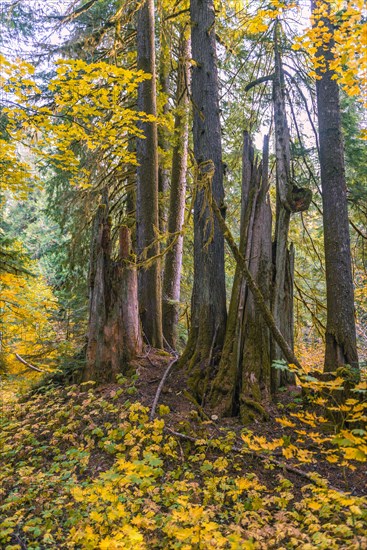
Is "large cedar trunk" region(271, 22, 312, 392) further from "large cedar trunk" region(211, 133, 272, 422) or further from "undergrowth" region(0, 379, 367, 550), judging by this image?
"undergrowth" region(0, 379, 367, 550)

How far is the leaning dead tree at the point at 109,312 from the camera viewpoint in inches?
208

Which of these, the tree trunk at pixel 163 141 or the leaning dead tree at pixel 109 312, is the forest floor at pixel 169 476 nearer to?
the leaning dead tree at pixel 109 312

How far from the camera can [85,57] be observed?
24.6 ft

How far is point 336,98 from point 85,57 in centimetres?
526

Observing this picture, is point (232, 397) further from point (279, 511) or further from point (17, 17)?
point (17, 17)

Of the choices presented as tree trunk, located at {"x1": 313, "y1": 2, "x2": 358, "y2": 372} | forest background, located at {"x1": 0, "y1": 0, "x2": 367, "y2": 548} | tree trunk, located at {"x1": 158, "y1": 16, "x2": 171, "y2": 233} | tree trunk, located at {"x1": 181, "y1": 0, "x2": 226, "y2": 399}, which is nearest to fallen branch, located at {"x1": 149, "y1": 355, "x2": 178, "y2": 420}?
forest background, located at {"x1": 0, "y1": 0, "x2": 367, "y2": 548}

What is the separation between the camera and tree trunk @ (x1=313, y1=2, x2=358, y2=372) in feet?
14.0

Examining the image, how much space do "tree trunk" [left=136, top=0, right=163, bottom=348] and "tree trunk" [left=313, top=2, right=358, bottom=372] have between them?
8.69 feet

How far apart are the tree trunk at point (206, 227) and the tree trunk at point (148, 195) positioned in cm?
114

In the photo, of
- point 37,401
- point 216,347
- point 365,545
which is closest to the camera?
point 365,545

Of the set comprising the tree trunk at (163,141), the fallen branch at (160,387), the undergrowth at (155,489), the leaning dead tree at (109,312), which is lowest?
the undergrowth at (155,489)

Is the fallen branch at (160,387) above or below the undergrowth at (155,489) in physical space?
above

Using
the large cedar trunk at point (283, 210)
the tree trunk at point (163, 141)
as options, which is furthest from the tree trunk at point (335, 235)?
the tree trunk at point (163, 141)

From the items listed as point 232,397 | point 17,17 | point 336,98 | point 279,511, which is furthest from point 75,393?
point 17,17
